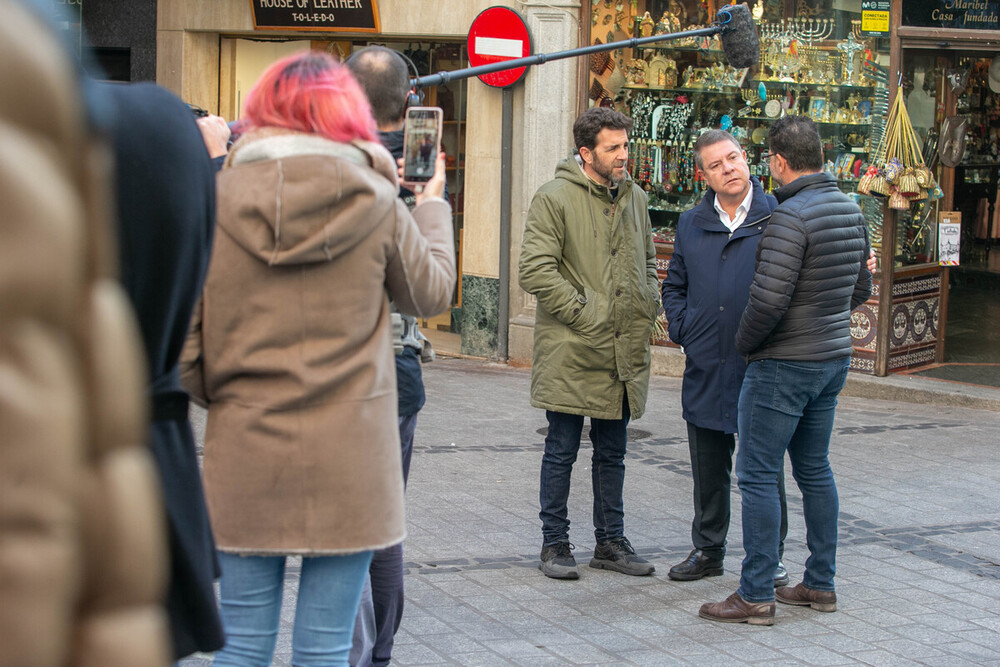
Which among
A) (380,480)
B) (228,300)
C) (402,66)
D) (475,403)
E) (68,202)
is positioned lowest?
(475,403)

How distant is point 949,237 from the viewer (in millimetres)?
10211

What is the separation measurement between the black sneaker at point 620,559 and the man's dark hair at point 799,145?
177 cm

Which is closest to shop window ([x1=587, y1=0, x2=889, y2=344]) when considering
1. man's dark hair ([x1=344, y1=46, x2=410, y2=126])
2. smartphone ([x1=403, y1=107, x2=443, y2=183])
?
man's dark hair ([x1=344, y1=46, x2=410, y2=126])

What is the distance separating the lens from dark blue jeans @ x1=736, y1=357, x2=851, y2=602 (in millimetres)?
4770

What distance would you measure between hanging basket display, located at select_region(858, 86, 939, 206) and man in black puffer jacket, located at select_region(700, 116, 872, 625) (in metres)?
5.06

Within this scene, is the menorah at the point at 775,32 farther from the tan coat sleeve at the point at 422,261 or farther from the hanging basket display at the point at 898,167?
the tan coat sleeve at the point at 422,261

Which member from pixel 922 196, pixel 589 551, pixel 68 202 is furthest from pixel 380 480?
pixel 922 196

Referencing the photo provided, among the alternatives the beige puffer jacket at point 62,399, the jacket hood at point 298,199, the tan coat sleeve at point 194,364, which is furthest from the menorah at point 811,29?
the beige puffer jacket at point 62,399

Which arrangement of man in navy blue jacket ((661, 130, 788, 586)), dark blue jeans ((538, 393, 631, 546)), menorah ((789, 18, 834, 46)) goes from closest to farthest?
man in navy blue jacket ((661, 130, 788, 586))
dark blue jeans ((538, 393, 631, 546))
menorah ((789, 18, 834, 46))

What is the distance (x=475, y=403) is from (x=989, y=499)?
3870mm

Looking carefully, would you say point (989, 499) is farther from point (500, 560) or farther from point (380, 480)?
point (380, 480)

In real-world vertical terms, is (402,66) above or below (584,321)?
above

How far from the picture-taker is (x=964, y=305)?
40.3 feet

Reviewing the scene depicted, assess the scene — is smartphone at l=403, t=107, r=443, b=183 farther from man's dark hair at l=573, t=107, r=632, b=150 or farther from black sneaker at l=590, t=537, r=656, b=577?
black sneaker at l=590, t=537, r=656, b=577
